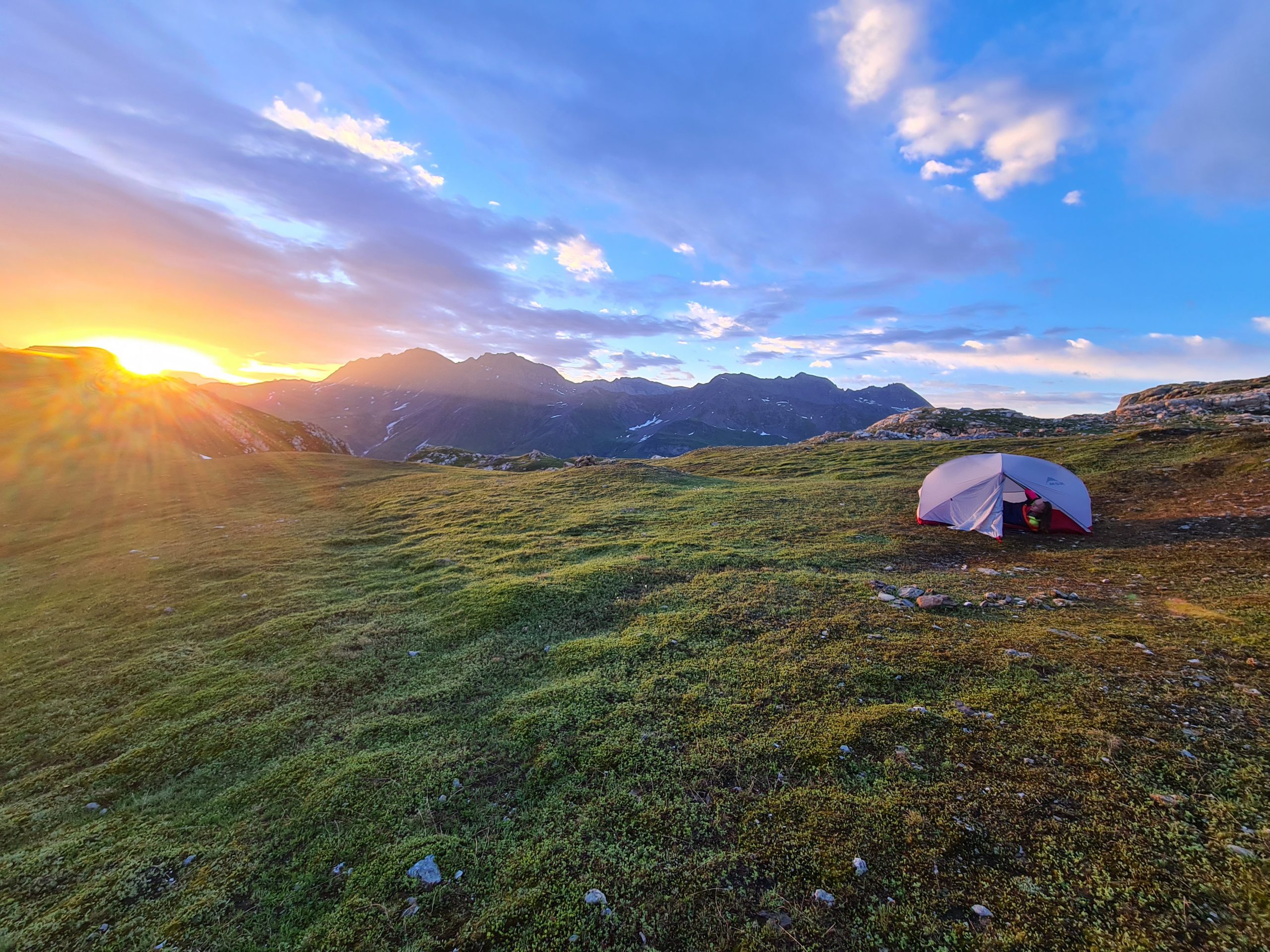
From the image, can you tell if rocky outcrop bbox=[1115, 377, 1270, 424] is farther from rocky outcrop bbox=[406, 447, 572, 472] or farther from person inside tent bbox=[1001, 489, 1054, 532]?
rocky outcrop bbox=[406, 447, 572, 472]

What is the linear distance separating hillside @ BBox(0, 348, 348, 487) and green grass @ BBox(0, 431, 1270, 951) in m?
43.3

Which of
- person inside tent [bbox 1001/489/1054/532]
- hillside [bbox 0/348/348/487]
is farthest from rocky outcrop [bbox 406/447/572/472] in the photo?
person inside tent [bbox 1001/489/1054/532]

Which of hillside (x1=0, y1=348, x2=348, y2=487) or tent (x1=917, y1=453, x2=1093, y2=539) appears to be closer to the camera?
tent (x1=917, y1=453, x2=1093, y2=539)

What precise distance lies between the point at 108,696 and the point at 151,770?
320cm

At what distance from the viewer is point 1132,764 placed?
222 inches

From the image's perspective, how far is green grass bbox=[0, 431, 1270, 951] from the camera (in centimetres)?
438

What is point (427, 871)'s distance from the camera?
499 cm

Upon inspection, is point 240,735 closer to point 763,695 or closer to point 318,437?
point 763,695

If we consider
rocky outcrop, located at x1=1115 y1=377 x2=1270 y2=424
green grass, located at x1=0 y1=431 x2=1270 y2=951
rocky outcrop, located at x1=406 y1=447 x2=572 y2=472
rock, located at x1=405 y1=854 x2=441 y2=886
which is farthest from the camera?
rocky outcrop, located at x1=406 y1=447 x2=572 y2=472

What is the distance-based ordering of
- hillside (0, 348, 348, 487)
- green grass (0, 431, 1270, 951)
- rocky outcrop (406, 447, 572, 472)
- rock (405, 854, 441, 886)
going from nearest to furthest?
1. green grass (0, 431, 1270, 951)
2. rock (405, 854, 441, 886)
3. hillside (0, 348, 348, 487)
4. rocky outcrop (406, 447, 572, 472)

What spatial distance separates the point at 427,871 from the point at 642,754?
2903mm

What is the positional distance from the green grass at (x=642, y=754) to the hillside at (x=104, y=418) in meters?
43.3

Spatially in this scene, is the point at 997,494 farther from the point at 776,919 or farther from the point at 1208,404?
the point at 1208,404

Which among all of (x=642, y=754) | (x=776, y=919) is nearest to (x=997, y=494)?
(x=642, y=754)
